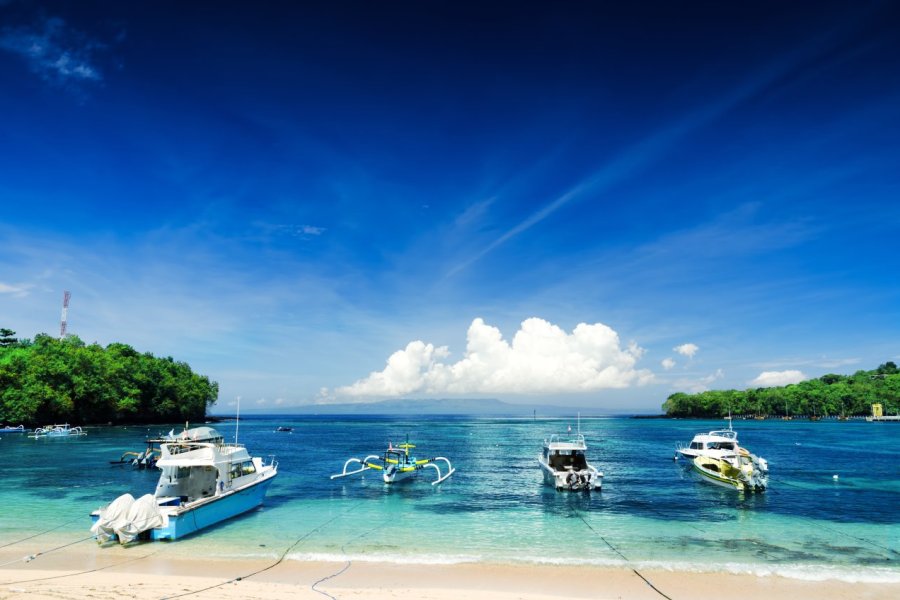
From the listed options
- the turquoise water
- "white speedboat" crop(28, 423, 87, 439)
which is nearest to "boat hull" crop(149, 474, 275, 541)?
the turquoise water

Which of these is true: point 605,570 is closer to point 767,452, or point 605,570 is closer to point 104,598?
point 104,598

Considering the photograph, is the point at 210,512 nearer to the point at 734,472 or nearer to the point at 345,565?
the point at 345,565

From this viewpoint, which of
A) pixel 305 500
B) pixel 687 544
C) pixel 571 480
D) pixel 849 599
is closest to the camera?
pixel 849 599

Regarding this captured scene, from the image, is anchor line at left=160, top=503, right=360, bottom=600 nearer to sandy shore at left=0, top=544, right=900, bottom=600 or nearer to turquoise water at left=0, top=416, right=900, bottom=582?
sandy shore at left=0, top=544, right=900, bottom=600

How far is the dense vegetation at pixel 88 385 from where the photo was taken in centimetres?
10644

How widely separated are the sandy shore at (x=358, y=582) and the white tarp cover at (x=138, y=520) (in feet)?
2.88

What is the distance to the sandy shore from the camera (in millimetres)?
17312

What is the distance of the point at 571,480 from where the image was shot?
3894 cm

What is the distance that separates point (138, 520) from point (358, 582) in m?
10.9

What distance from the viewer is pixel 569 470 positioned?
39625mm

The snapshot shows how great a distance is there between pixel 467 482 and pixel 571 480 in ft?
34.7

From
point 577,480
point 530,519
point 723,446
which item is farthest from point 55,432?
point 723,446

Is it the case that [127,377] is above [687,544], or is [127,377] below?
above

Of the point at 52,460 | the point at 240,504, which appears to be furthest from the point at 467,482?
the point at 52,460
